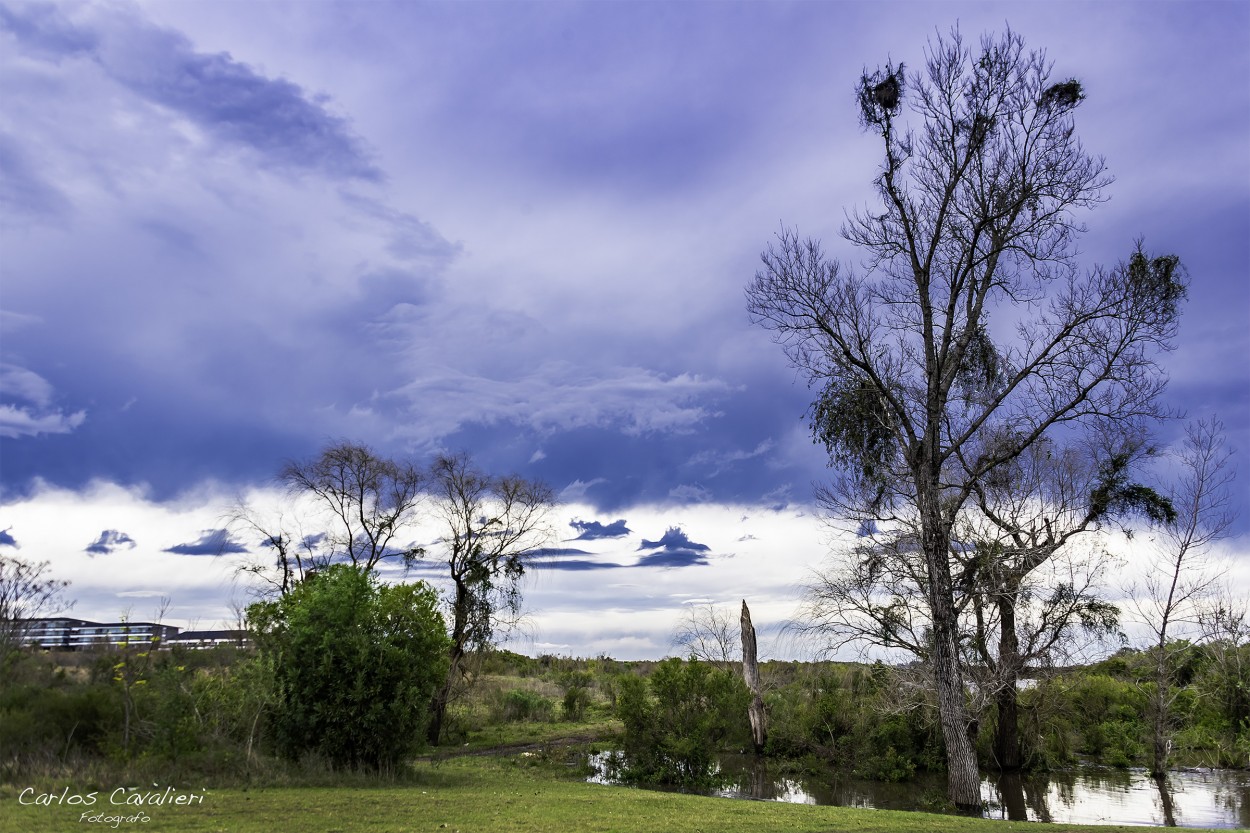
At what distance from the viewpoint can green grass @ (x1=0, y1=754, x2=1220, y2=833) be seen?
10.1 metres

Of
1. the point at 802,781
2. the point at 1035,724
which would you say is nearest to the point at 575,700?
the point at 802,781

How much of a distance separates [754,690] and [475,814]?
1753 cm

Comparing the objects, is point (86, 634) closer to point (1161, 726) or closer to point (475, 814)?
point (475, 814)

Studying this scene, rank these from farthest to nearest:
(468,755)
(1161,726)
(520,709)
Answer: (520,709), (468,755), (1161,726)

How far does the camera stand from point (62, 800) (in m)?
11.3

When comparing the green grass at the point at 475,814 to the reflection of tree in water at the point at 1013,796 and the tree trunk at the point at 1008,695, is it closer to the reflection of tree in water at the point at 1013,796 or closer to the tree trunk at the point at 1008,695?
the reflection of tree in water at the point at 1013,796

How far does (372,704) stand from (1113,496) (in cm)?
1893

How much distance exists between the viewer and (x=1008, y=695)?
2236 cm

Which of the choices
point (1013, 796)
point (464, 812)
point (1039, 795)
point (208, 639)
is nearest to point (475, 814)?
point (464, 812)

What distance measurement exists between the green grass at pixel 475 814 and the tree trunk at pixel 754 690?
12.0 metres

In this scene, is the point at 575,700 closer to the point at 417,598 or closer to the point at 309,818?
the point at 417,598

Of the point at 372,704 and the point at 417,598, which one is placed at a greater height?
the point at 417,598

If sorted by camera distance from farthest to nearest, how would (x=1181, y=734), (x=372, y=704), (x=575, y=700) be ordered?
(x=575, y=700) → (x=1181, y=734) → (x=372, y=704)

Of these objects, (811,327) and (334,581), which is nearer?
(334,581)
